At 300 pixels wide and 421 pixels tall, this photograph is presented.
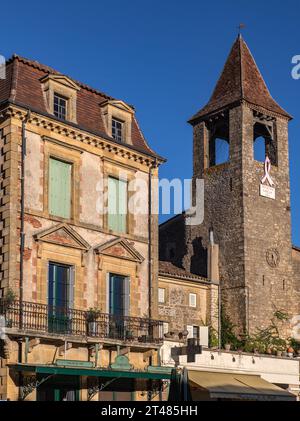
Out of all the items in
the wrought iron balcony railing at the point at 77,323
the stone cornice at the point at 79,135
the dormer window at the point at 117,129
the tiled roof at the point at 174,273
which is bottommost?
the wrought iron balcony railing at the point at 77,323

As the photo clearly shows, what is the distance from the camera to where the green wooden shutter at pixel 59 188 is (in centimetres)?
3147

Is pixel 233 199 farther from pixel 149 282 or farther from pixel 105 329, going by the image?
pixel 105 329

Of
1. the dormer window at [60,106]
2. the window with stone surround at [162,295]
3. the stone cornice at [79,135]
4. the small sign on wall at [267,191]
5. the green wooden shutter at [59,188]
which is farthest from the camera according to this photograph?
the small sign on wall at [267,191]

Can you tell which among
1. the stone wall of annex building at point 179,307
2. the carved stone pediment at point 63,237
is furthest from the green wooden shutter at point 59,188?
the stone wall of annex building at point 179,307

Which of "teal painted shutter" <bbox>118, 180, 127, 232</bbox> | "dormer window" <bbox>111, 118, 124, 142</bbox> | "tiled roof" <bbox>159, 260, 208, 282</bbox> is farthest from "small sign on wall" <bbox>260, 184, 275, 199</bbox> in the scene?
"teal painted shutter" <bbox>118, 180, 127, 232</bbox>

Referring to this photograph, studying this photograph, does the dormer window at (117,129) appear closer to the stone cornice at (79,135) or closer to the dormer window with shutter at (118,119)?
the dormer window with shutter at (118,119)

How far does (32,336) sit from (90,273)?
168 inches

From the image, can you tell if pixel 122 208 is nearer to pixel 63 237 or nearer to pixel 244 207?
pixel 63 237

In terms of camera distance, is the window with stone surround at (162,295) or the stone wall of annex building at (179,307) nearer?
the window with stone surround at (162,295)

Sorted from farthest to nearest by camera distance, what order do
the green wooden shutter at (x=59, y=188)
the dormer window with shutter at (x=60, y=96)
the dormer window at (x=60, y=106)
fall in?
the dormer window at (x=60, y=106) < the dormer window with shutter at (x=60, y=96) < the green wooden shutter at (x=59, y=188)

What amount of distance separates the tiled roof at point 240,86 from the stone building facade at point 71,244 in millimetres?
19632

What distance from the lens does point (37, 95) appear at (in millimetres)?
31922

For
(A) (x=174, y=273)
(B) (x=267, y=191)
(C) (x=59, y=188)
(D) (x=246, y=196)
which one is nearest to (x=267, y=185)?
(B) (x=267, y=191)
